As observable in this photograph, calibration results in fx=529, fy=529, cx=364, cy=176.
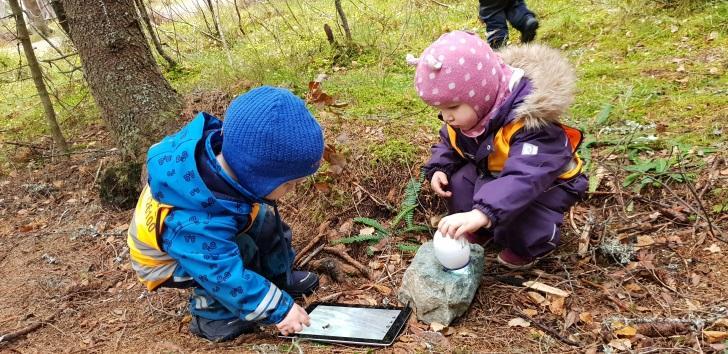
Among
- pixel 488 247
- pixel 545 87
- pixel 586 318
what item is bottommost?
pixel 488 247

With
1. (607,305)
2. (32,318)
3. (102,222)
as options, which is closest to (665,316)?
(607,305)

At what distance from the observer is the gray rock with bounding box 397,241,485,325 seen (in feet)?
8.10

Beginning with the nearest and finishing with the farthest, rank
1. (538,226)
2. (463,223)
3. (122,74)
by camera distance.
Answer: (463,223)
(538,226)
(122,74)

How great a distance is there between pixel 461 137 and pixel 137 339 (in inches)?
79.1

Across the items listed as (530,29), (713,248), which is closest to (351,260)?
(713,248)

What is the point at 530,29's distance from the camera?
6.00 m

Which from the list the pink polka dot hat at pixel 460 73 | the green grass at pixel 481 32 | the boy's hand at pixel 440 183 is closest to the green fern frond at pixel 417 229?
the boy's hand at pixel 440 183

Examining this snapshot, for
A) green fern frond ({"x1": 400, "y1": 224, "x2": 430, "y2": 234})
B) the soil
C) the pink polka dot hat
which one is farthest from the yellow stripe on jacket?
green fern frond ({"x1": 400, "y1": 224, "x2": 430, "y2": 234})

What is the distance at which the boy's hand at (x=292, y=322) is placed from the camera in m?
A: 2.43

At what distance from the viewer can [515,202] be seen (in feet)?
7.91

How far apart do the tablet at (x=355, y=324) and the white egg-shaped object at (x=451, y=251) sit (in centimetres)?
34

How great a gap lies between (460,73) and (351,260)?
128 centimetres

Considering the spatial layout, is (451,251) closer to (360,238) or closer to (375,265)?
(375,265)

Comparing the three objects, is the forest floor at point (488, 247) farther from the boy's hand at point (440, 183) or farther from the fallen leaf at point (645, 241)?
the boy's hand at point (440, 183)
